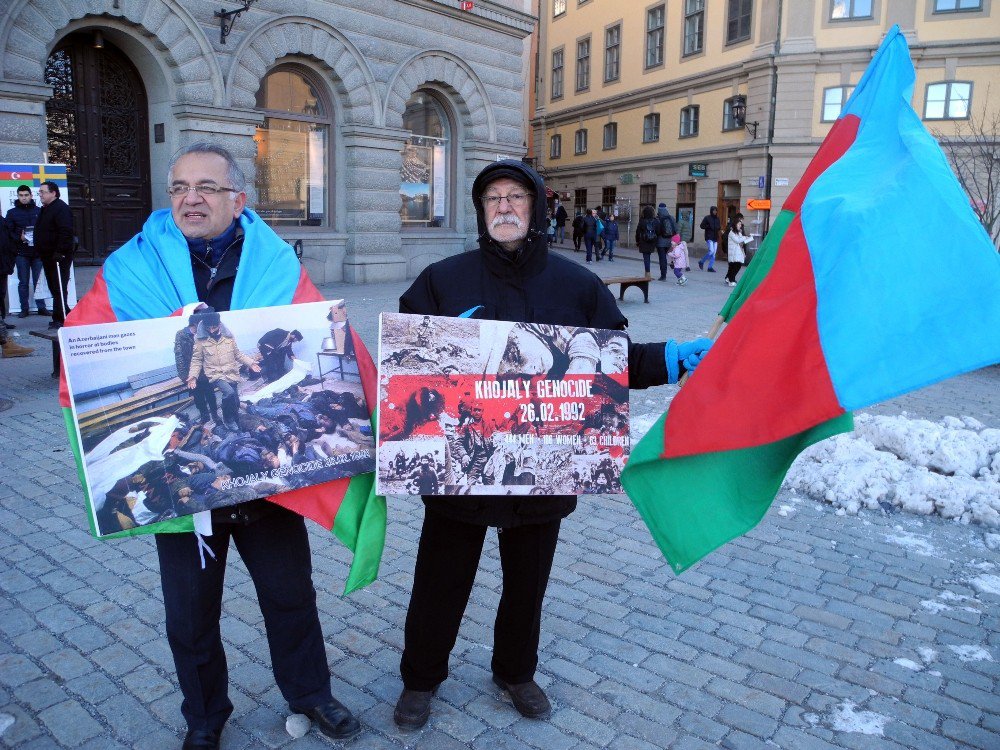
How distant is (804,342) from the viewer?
249 cm

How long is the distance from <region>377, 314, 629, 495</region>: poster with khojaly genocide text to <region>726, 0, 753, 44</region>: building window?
31455 mm

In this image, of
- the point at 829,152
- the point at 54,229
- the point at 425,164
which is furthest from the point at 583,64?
the point at 829,152

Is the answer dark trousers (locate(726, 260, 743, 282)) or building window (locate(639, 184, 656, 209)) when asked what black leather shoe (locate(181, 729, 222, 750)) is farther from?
building window (locate(639, 184, 656, 209))

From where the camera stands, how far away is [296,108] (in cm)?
1631

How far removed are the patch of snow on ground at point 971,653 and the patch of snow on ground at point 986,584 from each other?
73 centimetres

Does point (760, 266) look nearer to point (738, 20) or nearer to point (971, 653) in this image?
point (971, 653)

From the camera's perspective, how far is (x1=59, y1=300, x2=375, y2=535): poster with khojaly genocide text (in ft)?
8.02

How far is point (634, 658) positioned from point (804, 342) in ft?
6.08

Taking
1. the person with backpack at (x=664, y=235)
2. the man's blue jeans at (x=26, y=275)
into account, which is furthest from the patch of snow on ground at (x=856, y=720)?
the person with backpack at (x=664, y=235)

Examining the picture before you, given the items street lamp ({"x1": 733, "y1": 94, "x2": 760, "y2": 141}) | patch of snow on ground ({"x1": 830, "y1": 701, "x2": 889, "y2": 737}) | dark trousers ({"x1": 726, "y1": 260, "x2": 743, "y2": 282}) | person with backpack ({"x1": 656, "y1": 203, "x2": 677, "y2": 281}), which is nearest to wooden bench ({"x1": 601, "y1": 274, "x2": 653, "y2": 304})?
dark trousers ({"x1": 726, "y1": 260, "x2": 743, "y2": 282})

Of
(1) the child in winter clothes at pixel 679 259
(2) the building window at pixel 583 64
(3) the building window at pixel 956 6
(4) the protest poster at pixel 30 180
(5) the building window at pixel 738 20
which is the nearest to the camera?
(4) the protest poster at pixel 30 180

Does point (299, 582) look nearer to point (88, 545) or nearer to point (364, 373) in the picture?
point (364, 373)

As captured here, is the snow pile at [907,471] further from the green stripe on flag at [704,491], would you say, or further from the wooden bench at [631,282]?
the wooden bench at [631,282]

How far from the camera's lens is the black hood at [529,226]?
115 inches
